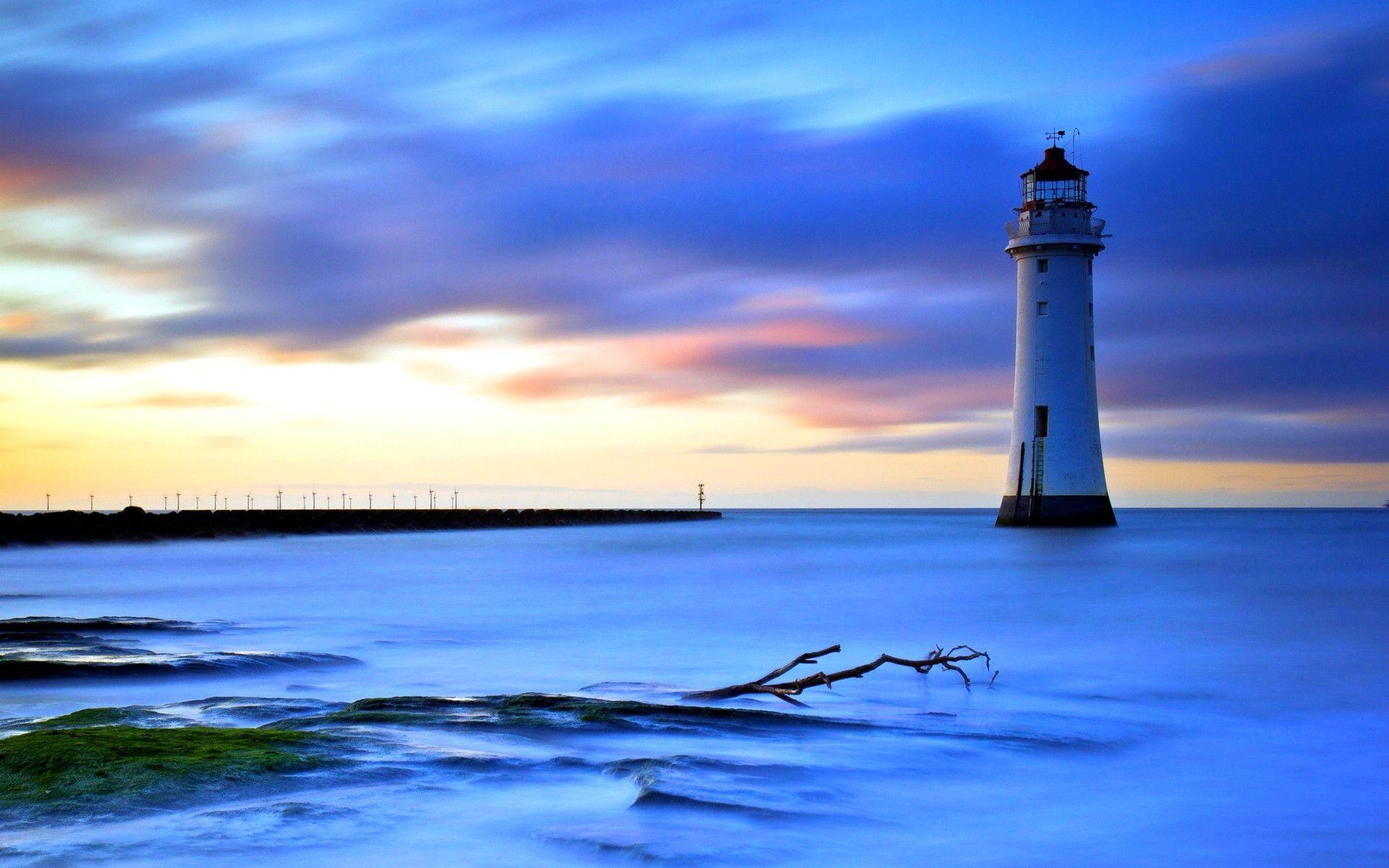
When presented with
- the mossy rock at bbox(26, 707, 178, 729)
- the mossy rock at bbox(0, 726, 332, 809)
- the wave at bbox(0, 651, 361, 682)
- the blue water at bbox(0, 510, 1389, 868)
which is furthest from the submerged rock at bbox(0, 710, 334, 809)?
the wave at bbox(0, 651, 361, 682)

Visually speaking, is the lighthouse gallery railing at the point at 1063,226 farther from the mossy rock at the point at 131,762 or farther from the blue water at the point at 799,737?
the mossy rock at the point at 131,762

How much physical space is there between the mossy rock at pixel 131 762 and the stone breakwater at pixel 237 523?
32.4m

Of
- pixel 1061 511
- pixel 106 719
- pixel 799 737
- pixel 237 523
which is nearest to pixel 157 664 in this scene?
pixel 106 719

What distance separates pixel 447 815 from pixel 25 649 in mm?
5902

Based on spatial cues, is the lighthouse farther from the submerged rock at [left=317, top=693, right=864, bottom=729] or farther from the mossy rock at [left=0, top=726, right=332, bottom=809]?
the mossy rock at [left=0, top=726, right=332, bottom=809]

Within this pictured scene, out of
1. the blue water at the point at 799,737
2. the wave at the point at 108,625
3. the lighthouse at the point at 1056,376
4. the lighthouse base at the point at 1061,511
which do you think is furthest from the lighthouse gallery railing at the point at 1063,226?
the wave at the point at 108,625

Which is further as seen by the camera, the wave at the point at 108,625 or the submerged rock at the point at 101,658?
the wave at the point at 108,625

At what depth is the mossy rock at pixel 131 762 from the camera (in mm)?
4500

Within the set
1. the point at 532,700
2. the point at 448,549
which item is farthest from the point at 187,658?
the point at 448,549

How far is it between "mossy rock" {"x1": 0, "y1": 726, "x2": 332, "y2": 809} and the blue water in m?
0.17

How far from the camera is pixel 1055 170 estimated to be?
103 ft

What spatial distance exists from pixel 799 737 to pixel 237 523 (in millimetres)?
44570

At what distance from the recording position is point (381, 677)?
29.2 ft

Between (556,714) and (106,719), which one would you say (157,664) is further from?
(556,714)
